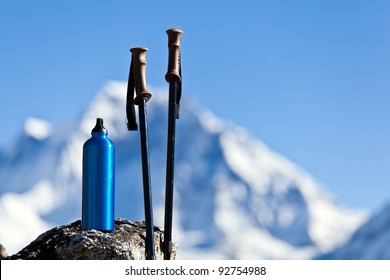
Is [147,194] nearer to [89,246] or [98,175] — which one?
[98,175]

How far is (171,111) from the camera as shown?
23.6 feet

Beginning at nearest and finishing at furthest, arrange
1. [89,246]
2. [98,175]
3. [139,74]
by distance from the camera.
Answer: [89,246], [98,175], [139,74]

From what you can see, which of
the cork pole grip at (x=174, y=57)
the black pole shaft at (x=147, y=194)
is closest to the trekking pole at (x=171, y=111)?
the cork pole grip at (x=174, y=57)

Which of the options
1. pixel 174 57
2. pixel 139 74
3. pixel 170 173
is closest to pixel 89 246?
pixel 170 173

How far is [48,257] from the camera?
7.16 meters

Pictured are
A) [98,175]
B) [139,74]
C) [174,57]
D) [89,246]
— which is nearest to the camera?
[89,246]

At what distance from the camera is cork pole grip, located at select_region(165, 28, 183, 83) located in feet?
23.9

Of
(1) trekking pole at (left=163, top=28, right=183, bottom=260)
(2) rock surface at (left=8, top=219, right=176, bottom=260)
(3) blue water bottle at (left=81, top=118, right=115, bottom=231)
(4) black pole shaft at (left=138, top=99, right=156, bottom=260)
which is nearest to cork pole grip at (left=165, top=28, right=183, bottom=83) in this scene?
(1) trekking pole at (left=163, top=28, right=183, bottom=260)

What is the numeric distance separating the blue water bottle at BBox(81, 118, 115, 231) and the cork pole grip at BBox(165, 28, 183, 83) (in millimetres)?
671

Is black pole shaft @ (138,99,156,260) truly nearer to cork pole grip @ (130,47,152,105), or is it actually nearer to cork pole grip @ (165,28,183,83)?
cork pole grip @ (130,47,152,105)

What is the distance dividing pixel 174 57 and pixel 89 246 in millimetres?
1636

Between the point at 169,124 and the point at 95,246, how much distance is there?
3.66ft

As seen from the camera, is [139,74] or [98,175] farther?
[139,74]
